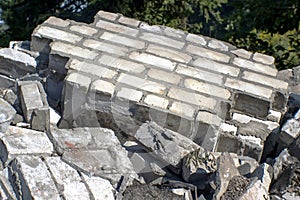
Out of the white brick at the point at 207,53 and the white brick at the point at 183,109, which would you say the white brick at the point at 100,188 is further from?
the white brick at the point at 207,53

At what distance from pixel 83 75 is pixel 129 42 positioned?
670 millimetres

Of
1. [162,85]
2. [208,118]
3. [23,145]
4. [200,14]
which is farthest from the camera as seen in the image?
[200,14]

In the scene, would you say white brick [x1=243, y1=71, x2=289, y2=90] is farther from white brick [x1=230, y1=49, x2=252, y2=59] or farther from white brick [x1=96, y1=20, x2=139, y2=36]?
white brick [x1=96, y1=20, x2=139, y2=36]

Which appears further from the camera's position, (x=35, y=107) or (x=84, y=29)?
(x=84, y=29)

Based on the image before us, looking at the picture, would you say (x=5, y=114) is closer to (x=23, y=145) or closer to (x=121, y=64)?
Answer: (x=23, y=145)

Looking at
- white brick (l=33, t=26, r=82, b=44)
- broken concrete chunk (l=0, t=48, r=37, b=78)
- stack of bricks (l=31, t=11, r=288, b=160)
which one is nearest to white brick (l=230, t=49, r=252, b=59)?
stack of bricks (l=31, t=11, r=288, b=160)

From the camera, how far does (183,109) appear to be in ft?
10.4

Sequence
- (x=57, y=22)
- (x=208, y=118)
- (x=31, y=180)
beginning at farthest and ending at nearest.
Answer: (x=57, y=22) < (x=208, y=118) < (x=31, y=180)

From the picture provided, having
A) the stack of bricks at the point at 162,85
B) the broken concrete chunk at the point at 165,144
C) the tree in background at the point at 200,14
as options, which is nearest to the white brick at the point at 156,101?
the stack of bricks at the point at 162,85

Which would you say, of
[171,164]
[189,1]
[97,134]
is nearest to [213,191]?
[171,164]

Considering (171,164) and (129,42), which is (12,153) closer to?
(171,164)

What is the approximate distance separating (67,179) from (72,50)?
1.26 m

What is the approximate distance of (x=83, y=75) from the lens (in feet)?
10.9

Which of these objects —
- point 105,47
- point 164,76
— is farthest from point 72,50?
point 164,76
